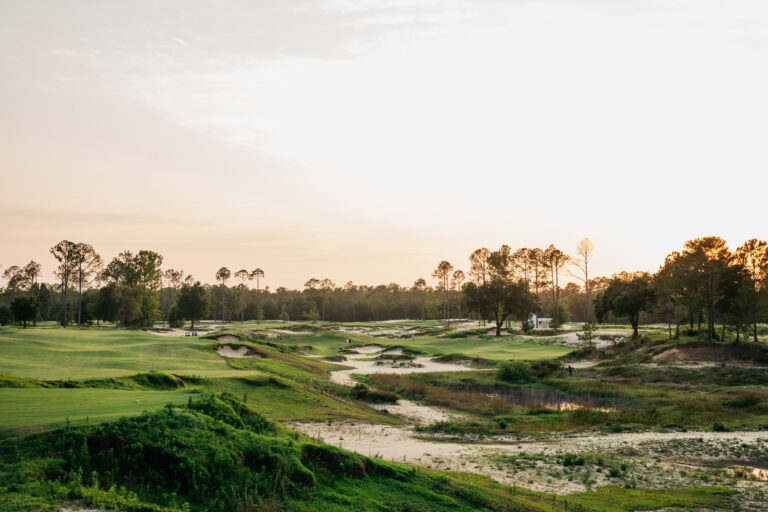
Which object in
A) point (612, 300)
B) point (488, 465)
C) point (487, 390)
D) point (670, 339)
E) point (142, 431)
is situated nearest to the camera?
point (142, 431)

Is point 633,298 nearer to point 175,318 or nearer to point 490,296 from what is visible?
point 490,296

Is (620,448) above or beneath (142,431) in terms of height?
beneath

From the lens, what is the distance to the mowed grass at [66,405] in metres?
12.3

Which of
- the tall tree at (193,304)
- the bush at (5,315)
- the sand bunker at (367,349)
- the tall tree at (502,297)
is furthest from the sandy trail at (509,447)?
the bush at (5,315)

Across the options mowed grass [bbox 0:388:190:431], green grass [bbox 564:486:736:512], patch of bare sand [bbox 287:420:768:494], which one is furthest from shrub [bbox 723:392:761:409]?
mowed grass [bbox 0:388:190:431]

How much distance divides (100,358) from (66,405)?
936 inches

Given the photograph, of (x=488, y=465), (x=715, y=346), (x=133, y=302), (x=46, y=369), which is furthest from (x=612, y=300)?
(x=133, y=302)

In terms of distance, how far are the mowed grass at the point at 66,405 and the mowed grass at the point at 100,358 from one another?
7.89 m

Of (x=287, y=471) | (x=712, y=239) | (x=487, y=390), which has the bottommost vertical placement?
(x=487, y=390)

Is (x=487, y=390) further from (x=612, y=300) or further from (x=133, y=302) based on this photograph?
(x=133, y=302)

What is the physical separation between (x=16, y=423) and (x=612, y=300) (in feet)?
233

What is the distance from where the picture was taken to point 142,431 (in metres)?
11.8

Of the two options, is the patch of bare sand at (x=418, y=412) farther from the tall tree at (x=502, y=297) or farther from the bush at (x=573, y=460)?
the tall tree at (x=502, y=297)

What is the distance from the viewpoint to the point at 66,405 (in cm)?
1477
